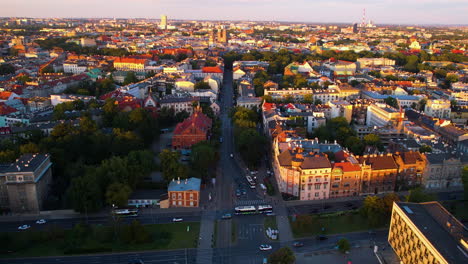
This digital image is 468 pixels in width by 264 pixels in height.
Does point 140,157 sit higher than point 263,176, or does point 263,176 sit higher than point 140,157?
point 140,157

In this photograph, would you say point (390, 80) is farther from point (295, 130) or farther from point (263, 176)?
point (263, 176)

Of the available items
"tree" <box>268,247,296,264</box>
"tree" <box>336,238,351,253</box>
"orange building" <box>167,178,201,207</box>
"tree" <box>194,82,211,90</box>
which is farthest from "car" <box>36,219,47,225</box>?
"tree" <box>194,82,211,90</box>

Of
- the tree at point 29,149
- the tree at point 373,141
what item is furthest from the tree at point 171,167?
the tree at point 373,141

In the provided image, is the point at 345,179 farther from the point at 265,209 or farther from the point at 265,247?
the point at 265,247

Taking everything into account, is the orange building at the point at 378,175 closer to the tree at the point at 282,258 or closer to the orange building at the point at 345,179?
the orange building at the point at 345,179

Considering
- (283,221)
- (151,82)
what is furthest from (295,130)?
(151,82)

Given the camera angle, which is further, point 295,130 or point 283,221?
point 295,130
